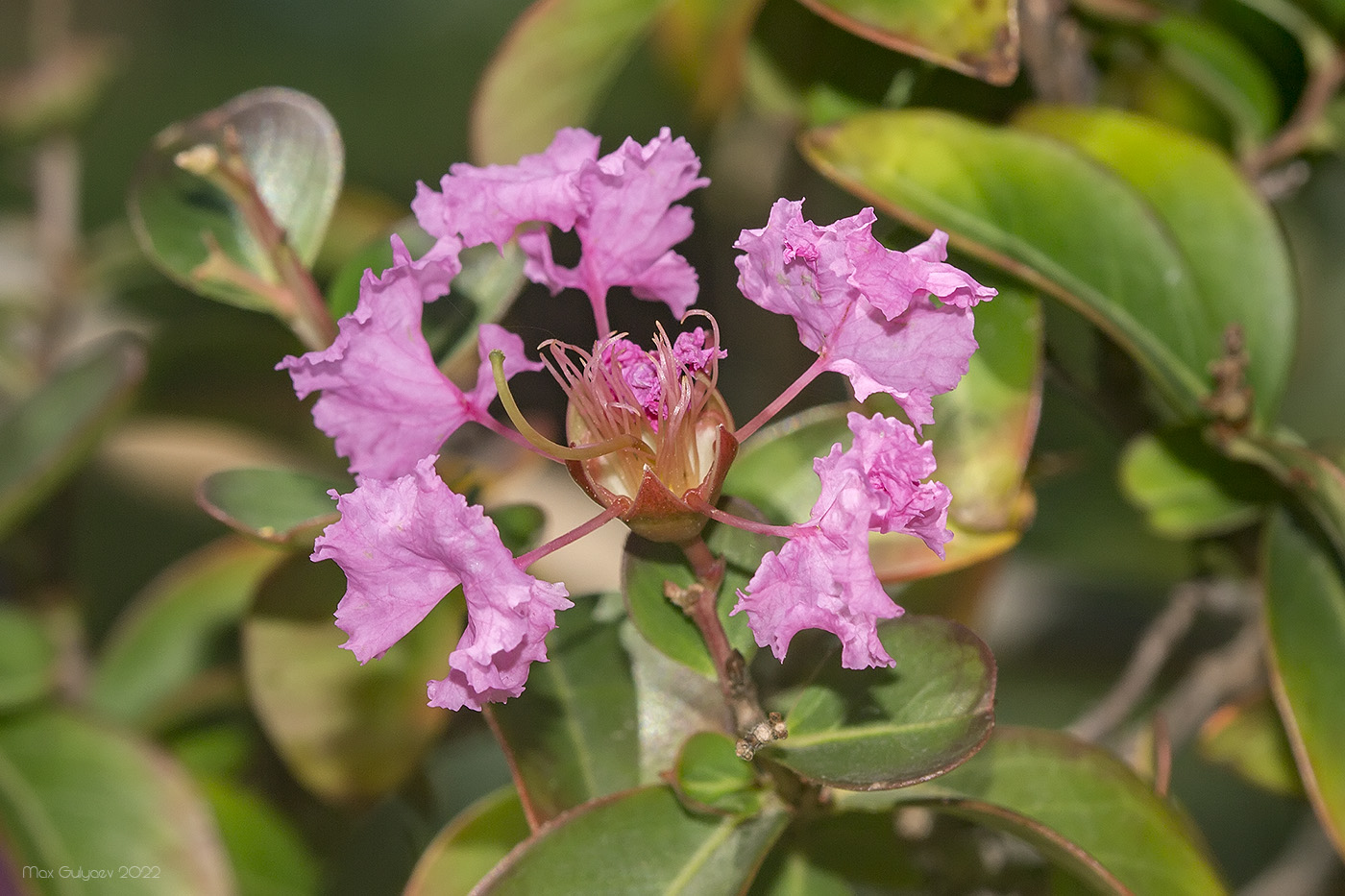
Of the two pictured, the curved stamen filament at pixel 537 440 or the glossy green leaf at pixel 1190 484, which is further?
the glossy green leaf at pixel 1190 484

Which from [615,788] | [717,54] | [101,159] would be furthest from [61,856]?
[101,159]

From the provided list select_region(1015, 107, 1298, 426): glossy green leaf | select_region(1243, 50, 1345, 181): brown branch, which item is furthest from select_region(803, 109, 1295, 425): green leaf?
select_region(1243, 50, 1345, 181): brown branch

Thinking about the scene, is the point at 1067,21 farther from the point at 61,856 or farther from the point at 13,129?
the point at 13,129

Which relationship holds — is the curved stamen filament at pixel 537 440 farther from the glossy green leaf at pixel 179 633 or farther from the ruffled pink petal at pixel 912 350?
the glossy green leaf at pixel 179 633

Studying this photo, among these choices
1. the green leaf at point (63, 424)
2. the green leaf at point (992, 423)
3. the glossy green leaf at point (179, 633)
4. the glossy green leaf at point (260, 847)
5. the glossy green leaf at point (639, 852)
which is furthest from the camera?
the glossy green leaf at point (179, 633)

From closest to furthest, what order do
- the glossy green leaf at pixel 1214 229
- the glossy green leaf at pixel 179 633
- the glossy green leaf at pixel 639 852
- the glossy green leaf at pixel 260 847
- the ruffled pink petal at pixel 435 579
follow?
the ruffled pink petal at pixel 435 579 < the glossy green leaf at pixel 639 852 < the glossy green leaf at pixel 1214 229 < the glossy green leaf at pixel 260 847 < the glossy green leaf at pixel 179 633

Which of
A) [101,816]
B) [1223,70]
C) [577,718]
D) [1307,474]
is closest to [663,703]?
[577,718]

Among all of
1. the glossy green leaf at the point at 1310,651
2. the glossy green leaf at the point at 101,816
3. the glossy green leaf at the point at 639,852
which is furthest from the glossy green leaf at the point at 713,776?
the glossy green leaf at the point at 101,816
